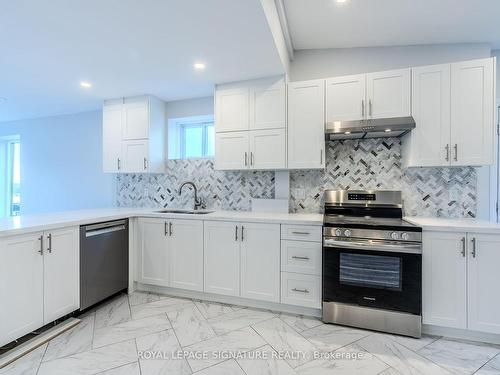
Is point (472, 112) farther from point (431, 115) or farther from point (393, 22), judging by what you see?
point (393, 22)

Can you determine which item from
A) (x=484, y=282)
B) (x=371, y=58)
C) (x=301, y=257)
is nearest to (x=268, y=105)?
(x=371, y=58)

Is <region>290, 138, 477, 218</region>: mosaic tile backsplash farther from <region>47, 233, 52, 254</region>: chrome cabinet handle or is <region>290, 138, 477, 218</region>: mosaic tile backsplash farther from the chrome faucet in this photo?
<region>47, 233, 52, 254</region>: chrome cabinet handle

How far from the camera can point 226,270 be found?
2.69 m

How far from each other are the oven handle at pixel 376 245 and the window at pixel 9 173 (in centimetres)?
610

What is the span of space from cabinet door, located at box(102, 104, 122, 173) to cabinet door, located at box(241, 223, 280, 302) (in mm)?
2175

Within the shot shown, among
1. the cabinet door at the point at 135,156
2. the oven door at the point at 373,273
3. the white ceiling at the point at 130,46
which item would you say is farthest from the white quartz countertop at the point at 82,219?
the white ceiling at the point at 130,46

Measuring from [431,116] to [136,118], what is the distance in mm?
3379

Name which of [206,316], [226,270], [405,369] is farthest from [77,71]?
[405,369]

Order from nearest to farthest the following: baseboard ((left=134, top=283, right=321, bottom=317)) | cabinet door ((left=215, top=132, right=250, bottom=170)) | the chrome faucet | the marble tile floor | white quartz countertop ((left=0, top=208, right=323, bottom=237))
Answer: the marble tile floor → white quartz countertop ((left=0, top=208, right=323, bottom=237)) → baseboard ((left=134, top=283, right=321, bottom=317)) → cabinet door ((left=215, top=132, right=250, bottom=170)) → the chrome faucet

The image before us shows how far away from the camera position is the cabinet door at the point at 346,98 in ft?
8.45

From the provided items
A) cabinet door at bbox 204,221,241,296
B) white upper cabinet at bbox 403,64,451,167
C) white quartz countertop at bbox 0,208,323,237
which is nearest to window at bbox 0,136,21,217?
white quartz countertop at bbox 0,208,323,237

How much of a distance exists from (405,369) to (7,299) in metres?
2.78

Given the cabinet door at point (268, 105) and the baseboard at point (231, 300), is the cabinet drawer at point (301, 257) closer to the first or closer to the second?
the baseboard at point (231, 300)

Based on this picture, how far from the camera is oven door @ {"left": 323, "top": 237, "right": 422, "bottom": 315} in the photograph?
2.08 meters
